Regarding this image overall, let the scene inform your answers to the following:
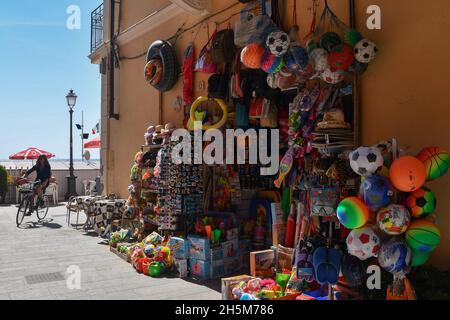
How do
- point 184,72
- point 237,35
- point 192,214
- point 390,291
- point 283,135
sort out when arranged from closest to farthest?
point 390,291 → point 237,35 → point 283,135 → point 192,214 → point 184,72

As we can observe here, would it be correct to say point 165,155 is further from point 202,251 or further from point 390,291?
point 390,291

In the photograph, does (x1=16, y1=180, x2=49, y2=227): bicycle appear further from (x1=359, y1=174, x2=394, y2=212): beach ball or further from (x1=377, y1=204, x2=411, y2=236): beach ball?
(x1=377, y1=204, x2=411, y2=236): beach ball

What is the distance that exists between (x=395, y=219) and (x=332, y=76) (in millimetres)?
1736

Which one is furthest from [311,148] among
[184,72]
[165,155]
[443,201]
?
[184,72]

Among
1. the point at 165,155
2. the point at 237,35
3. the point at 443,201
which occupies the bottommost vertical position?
the point at 443,201

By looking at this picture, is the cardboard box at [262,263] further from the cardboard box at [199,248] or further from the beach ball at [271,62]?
the beach ball at [271,62]

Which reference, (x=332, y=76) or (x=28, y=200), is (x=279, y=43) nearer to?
(x=332, y=76)

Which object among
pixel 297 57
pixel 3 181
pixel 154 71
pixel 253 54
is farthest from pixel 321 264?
pixel 3 181

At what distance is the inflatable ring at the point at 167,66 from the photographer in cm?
792

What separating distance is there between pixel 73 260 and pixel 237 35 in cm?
466

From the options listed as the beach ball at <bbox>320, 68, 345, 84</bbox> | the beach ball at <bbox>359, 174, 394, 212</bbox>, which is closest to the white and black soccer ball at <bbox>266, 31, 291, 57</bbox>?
the beach ball at <bbox>320, 68, 345, 84</bbox>

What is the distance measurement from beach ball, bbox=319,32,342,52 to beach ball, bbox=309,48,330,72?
0.17 ft

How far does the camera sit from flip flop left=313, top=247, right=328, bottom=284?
394 cm

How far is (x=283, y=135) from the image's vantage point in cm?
582
